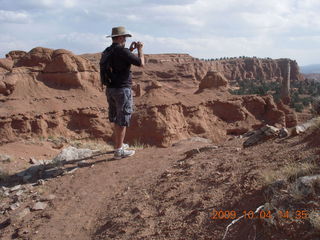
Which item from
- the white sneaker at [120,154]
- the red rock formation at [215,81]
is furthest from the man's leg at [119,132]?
the red rock formation at [215,81]

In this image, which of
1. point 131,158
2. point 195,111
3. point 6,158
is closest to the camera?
point 131,158

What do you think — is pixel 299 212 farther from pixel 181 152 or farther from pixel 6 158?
Answer: pixel 6 158

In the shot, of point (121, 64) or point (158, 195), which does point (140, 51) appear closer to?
point (121, 64)

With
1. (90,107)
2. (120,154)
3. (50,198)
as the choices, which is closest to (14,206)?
(50,198)

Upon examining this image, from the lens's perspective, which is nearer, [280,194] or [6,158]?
[280,194]

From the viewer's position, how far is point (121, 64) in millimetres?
5008

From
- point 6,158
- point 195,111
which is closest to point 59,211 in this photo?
point 6,158

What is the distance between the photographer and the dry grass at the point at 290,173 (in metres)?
3.10

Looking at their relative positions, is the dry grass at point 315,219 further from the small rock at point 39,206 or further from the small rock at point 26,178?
the small rock at point 26,178

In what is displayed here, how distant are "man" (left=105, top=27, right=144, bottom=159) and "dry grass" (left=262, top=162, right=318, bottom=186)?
2.53 metres

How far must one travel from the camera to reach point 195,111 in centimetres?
1834

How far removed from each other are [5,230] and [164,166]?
7.10ft

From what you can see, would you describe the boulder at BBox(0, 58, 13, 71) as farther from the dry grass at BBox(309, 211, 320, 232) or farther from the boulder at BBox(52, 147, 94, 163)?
the dry grass at BBox(309, 211, 320, 232)
